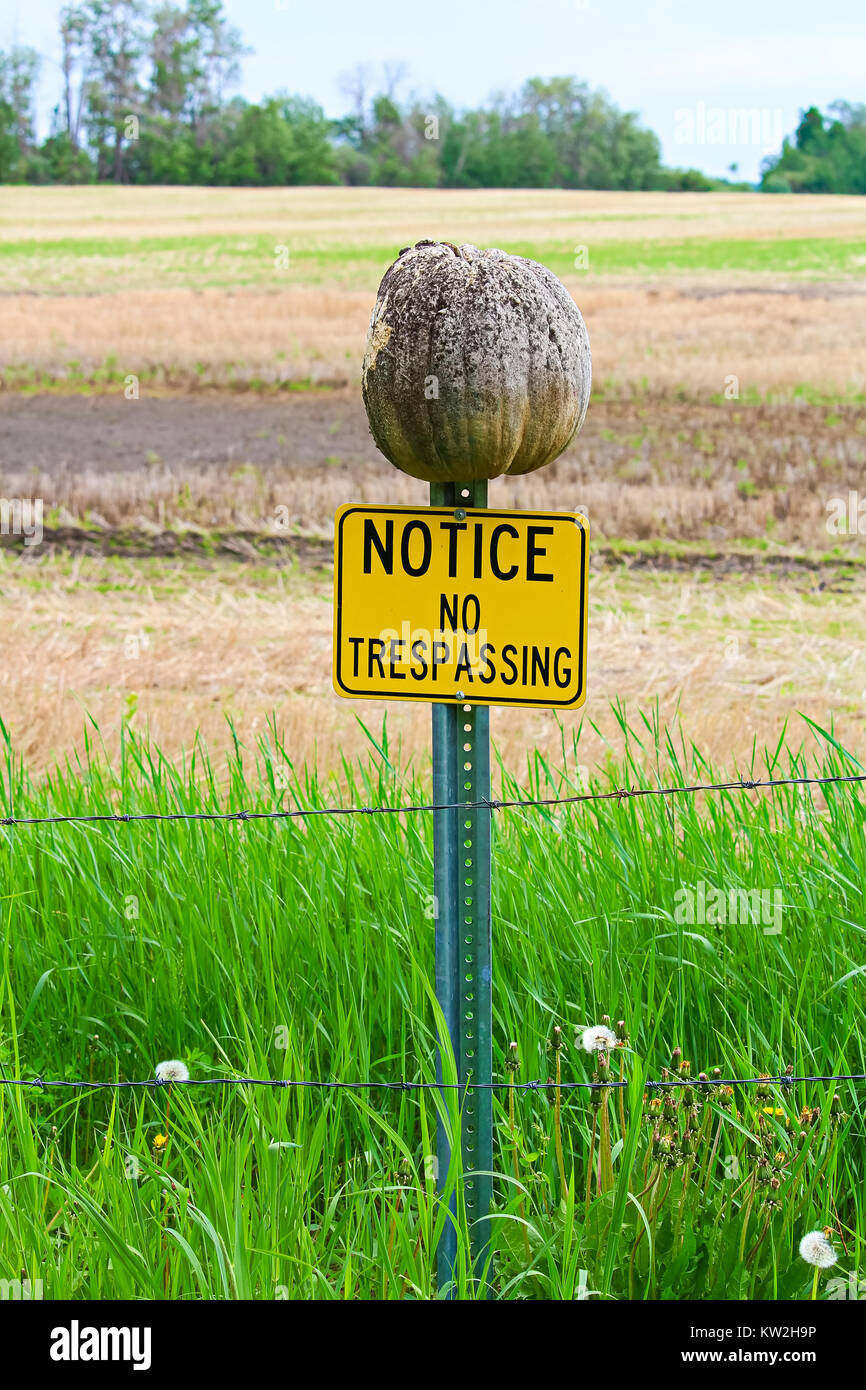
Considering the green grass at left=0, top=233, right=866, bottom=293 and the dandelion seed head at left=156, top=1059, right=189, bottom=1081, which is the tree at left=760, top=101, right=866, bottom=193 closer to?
the green grass at left=0, top=233, right=866, bottom=293

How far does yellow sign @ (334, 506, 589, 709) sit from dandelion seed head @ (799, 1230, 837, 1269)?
0.89 metres

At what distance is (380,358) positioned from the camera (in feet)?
6.98

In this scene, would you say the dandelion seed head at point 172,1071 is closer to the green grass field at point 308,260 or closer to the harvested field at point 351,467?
the harvested field at point 351,467

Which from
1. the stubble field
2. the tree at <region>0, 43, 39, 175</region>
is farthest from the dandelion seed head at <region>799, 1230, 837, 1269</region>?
the tree at <region>0, 43, 39, 175</region>

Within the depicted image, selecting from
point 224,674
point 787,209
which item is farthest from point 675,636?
point 787,209

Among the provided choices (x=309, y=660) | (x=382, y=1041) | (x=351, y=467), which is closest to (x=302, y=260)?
(x=351, y=467)

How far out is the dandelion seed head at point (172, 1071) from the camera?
2347 mm

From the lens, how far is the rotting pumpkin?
2.06 meters

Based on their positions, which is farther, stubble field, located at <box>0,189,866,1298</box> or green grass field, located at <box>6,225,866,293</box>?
green grass field, located at <box>6,225,866,293</box>

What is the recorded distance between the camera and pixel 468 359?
2.06 meters

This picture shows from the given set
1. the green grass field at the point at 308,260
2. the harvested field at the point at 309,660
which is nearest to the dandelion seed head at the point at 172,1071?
the harvested field at the point at 309,660

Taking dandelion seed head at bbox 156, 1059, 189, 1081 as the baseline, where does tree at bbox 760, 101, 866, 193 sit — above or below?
above

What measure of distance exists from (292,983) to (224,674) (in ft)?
15.4

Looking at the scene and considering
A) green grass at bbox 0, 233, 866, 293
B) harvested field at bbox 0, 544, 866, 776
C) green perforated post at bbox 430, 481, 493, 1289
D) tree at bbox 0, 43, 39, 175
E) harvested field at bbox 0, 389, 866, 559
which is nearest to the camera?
green perforated post at bbox 430, 481, 493, 1289
